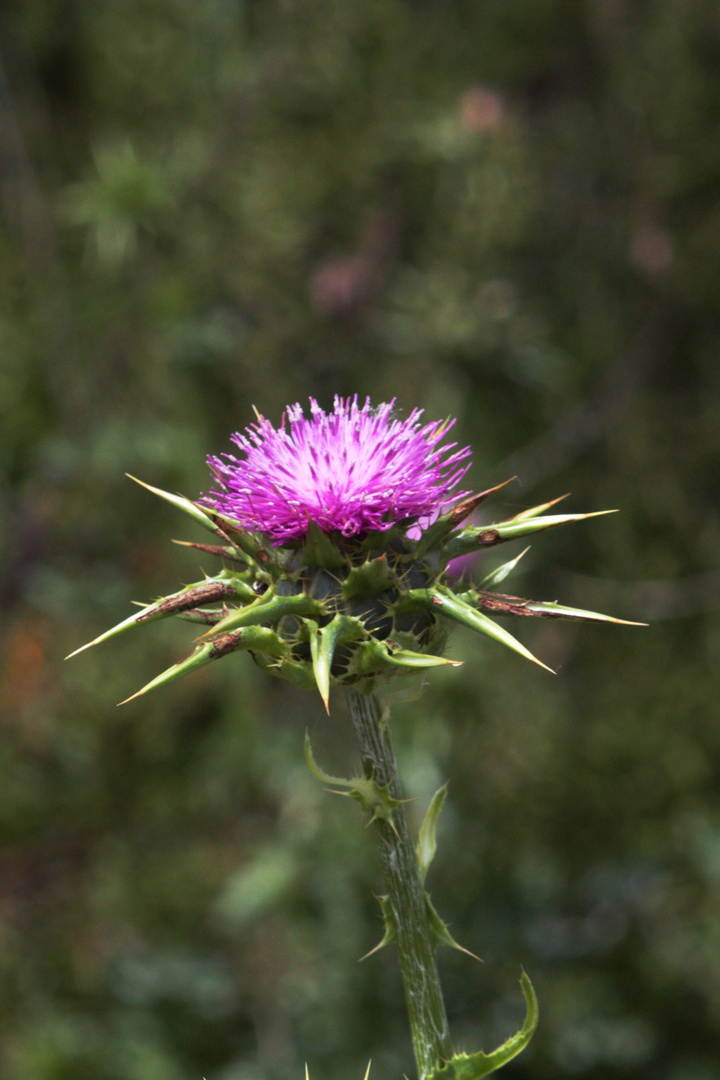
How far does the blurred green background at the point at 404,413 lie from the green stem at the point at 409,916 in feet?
5.21

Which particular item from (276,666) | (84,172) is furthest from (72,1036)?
(84,172)

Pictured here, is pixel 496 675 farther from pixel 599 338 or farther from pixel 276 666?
pixel 276 666

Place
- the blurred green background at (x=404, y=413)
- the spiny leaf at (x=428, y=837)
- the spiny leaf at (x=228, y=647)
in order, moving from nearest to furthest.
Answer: the spiny leaf at (x=228, y=647) → the spiny leaf at (x=428, y=837) → the blurred green background at (x=404, y=413)

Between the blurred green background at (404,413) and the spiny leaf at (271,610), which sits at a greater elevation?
the blurred green background at (404,413)

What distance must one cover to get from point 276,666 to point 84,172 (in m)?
4.65

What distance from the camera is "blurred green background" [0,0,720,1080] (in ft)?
9.40

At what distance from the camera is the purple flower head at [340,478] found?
1148mm

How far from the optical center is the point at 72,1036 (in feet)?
9.46

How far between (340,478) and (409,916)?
58 centimetres

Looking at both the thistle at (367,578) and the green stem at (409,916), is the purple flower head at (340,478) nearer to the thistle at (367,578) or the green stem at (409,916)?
the thistle at (367,578)

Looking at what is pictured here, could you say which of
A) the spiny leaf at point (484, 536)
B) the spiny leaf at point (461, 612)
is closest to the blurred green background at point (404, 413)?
the spiny leaf at point (484, 536)

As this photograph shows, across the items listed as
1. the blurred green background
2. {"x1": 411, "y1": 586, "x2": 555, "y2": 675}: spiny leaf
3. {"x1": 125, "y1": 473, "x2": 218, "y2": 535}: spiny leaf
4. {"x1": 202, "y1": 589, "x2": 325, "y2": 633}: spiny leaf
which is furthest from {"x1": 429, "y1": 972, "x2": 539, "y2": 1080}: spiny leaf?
the blurred green background

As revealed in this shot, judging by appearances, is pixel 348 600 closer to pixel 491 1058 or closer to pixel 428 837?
pixel 428 837

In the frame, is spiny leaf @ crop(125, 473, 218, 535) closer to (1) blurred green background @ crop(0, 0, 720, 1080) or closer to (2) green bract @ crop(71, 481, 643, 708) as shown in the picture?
(2) green bract @ crop(71, 481, 643, 708)
